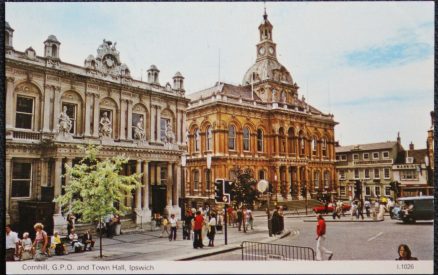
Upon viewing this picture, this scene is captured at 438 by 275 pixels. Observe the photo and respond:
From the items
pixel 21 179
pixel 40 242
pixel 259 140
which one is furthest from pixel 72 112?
pixel 259 140

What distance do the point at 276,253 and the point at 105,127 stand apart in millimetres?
6940

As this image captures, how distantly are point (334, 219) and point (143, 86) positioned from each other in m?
8.22

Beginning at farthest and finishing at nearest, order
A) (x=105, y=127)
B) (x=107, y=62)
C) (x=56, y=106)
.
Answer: (x=105, y=127)
(x=56, y=106)
(x=107, y=62)

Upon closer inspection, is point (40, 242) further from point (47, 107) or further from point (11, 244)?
point (47, 107)

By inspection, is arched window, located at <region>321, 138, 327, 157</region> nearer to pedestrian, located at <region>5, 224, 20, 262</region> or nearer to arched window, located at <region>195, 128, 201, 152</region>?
arched window, located at <region>195, 128, 201, 152</region>

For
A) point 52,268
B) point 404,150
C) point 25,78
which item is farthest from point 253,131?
point 52,268

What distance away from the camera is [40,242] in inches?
303

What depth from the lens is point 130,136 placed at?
12.1m

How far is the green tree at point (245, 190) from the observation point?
463 inches

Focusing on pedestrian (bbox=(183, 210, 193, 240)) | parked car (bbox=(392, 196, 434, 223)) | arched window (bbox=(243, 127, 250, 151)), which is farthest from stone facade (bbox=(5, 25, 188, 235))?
parked car (bbox=(392, 196, 434, 223))

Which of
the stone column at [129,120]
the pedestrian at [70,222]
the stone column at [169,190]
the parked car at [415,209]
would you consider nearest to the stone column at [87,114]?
the stone column at [129,120]

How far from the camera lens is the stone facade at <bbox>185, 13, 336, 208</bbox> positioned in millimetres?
13906

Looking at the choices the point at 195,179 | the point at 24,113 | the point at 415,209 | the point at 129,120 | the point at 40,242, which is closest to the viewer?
the point at 40,242

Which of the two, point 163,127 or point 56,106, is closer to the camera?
point 56,106
